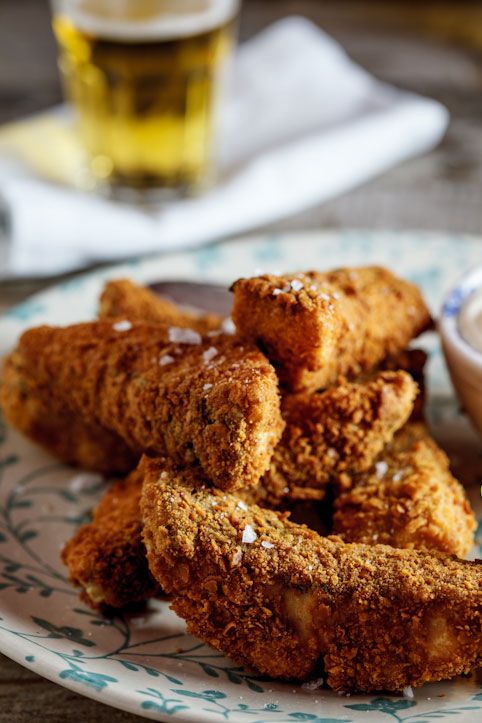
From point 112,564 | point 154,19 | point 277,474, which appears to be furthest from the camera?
point 154,19

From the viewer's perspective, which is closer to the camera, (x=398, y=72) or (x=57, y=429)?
(x=57, y=429)

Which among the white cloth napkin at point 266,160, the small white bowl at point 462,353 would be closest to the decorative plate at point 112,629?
the small white bowl at point 462,353

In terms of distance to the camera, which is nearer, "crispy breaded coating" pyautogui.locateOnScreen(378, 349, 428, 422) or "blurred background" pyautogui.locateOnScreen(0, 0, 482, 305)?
"crispy breaded coating" pyautogui.locateOnScreen(378, 349, 428, 422)

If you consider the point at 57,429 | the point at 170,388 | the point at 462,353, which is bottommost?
the point at 57,429

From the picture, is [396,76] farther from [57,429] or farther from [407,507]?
[407,507]

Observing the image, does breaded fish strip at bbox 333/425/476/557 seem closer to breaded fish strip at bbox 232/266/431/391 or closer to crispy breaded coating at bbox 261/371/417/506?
crispy breaded coating at bbox 261/371/417/506

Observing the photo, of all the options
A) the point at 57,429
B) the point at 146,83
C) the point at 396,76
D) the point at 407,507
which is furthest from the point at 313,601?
the point at 396,76

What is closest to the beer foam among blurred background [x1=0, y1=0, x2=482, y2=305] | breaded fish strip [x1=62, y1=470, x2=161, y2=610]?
blurred background [x1=0, y1=0, x2=482, y2=305]

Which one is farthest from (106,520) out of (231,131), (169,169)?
(231,131)
